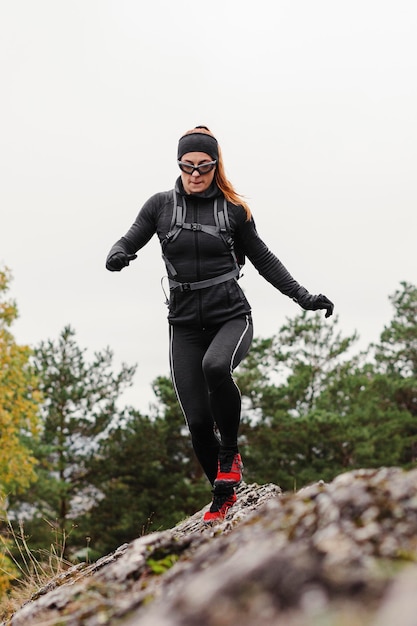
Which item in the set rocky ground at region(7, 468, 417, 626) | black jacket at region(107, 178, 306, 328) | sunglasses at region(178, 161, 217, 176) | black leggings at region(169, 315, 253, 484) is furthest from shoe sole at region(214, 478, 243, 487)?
rocky ground at region(7, 468, 417, 626)

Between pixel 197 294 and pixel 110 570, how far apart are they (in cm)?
280

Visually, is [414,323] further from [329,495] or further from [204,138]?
[329,495]

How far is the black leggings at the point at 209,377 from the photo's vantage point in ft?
16.1

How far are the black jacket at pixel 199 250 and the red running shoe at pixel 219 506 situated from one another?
45.8 inches

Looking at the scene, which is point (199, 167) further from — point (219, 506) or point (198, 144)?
point (219, 506)

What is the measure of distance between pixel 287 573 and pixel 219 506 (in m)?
3.67

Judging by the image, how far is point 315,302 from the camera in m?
5.39

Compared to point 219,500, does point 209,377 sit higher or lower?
higher

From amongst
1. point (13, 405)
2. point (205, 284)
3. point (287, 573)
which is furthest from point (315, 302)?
point (13, 405)

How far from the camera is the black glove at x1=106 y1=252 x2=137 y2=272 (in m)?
5.00

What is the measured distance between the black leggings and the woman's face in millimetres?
939

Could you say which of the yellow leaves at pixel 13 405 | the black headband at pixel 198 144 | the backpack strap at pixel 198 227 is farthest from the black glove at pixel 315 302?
the yellow leaves at pixel 13 405

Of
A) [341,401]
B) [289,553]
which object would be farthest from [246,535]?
[341,401]

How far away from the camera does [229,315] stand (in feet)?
16.6
